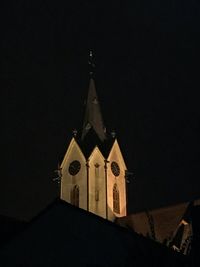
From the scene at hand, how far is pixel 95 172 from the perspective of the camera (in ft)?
134

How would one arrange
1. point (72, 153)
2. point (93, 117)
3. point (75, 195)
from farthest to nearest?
point (93, 117) → point (72, 153) → point (75, 195)

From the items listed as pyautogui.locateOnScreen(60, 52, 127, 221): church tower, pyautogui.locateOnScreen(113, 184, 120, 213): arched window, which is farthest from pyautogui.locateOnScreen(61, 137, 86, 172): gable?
pyautogui.locateOnScreen(113, 184, 120, 213): arched window

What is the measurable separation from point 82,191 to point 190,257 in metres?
31.5

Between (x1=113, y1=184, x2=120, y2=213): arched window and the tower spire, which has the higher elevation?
the tower spire

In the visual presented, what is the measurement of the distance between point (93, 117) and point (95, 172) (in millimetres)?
4981

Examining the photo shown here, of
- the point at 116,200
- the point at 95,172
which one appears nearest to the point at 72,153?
the point at 95,172

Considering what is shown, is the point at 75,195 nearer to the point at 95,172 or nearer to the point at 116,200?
the point at 95,172

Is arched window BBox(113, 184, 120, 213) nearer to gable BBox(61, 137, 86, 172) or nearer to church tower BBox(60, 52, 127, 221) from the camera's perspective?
church tower BBox(60, 52, 127, 221)

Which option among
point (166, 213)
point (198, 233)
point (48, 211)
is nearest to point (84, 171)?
point (166, 213)

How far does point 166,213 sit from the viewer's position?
119 ft

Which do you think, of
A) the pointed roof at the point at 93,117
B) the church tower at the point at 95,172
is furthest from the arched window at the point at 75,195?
the pointed roof at the point at 93,117

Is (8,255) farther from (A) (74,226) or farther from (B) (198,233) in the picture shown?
(B) (198,233)

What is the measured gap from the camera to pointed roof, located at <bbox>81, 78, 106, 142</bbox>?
142ft

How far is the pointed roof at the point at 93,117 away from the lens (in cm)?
4328
